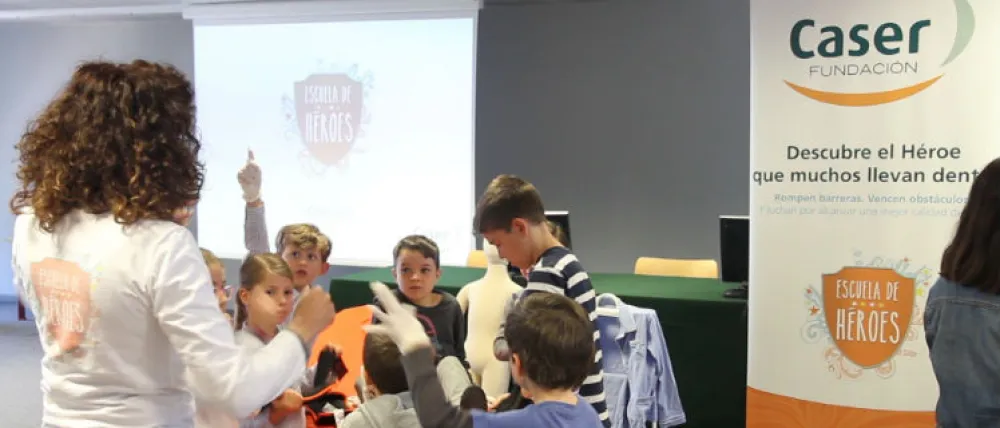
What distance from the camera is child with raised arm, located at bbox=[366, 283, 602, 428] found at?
5.05 feet

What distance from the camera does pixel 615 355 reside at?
315 cm

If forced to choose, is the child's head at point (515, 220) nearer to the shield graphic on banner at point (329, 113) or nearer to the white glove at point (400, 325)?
the white glove at point (400, 325)

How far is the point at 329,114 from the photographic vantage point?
650cm

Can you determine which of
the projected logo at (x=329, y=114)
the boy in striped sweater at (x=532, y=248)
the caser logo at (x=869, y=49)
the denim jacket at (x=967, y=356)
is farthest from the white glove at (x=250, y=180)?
the projected logo at (x=329, y=114)

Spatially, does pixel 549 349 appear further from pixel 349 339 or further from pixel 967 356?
pixel 349 339

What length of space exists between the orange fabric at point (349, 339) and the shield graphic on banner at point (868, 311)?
1.76 metres

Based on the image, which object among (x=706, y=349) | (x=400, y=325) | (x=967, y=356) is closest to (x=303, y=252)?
(x=400, y=325)

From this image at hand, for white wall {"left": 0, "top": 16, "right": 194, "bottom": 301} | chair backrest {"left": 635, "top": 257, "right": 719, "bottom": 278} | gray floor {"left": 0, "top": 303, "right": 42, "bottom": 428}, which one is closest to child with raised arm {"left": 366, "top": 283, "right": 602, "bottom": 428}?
chair backrest {"left": 635, "top": 257, "right": 719, "bottom": 278}

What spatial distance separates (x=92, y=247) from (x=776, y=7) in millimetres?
2518

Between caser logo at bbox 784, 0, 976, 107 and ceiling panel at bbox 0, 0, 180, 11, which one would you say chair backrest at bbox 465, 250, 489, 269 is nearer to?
caser logo at bbox 784, 0, 976, 107

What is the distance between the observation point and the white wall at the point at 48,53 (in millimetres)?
7672

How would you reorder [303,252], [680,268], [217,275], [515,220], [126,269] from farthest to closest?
[680,268] → [303,252] → [217,275] → [515,220] → [126,269]

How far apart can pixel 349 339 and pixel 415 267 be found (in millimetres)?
891

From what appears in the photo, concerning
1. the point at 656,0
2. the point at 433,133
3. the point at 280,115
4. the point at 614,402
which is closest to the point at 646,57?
the point at 656,0
